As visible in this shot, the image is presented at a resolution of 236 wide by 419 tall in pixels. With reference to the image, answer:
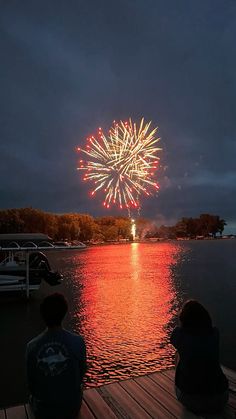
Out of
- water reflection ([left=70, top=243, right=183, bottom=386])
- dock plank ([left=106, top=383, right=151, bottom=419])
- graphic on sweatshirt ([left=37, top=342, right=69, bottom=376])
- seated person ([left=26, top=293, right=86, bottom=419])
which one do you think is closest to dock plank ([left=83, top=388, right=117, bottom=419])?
dock plank ([left=106, top=383, right=151, bottom=419])

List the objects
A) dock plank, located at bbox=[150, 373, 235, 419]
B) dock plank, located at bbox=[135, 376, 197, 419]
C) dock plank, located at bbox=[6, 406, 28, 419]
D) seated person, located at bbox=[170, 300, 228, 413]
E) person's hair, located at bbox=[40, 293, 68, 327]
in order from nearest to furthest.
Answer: person's hair, located at bbox=[40, 293, 68, 327] → seated person, located at bbox=[170, 300, 228, 413] → dock plank, located at bbox=[150, 373, 235, 419] → dock plank, located at bbox=[135, 376, 197, 419] → dock plank, located at bbox=[6, 406, 28, 419]

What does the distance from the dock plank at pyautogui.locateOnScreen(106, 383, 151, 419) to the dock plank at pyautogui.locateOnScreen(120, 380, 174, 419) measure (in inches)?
4.1

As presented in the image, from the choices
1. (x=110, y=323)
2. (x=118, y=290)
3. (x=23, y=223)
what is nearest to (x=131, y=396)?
(x=110, y=323)

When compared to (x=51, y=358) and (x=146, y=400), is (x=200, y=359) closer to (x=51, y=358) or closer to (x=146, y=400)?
(x=146, y=400)

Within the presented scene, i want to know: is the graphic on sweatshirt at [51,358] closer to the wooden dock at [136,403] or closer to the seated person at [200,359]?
the wooden dock at [136,403]

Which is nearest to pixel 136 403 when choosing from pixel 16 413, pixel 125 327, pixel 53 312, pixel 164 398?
pixel 164 398

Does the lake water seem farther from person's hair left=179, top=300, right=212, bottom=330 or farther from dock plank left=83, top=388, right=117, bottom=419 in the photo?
person's hair left=179, top=300, right=212, bottom=330

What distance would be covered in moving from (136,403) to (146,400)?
0.28m

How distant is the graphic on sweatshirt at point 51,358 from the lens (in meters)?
5.98

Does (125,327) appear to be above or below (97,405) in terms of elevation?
below

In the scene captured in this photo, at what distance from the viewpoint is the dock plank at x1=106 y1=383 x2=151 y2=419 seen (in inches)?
277

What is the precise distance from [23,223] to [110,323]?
135762mm

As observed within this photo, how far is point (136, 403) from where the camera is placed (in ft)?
25.0

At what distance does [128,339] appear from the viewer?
2000cm
